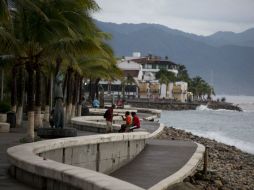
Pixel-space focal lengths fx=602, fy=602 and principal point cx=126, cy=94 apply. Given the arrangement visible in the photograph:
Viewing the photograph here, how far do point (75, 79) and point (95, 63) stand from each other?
11.1ft

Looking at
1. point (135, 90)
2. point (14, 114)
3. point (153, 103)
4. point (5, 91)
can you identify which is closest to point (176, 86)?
point (135, 90)

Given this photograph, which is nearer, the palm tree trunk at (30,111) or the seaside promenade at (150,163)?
the seaside promenade at (150,163)

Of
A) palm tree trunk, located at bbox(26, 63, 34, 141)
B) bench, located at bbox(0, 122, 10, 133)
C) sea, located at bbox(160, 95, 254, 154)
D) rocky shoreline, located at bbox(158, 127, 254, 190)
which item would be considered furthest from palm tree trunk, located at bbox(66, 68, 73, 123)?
sea, located at bbox(160, 95, 254, 154)

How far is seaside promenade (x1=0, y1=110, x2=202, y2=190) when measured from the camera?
47.4 feet

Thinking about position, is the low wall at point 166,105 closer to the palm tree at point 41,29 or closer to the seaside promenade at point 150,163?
the seaside promenade at point 150,163

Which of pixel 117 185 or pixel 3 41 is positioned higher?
pixel 3 41

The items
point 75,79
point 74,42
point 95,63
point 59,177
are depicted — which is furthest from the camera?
point 75,79

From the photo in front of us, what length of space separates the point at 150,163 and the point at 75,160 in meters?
3.81

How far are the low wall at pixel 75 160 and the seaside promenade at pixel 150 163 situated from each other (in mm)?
329

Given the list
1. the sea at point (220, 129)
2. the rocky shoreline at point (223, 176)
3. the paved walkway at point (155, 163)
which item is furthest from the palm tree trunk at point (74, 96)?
the sea at point (220, 129)

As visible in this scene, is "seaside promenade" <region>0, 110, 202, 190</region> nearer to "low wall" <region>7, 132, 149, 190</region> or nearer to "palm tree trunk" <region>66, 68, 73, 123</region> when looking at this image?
"low wall" <region>7, 132, 149, 190</region>

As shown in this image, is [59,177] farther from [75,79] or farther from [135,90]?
[135,90]

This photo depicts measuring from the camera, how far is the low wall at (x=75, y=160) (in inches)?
343

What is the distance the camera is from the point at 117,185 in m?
7.91
